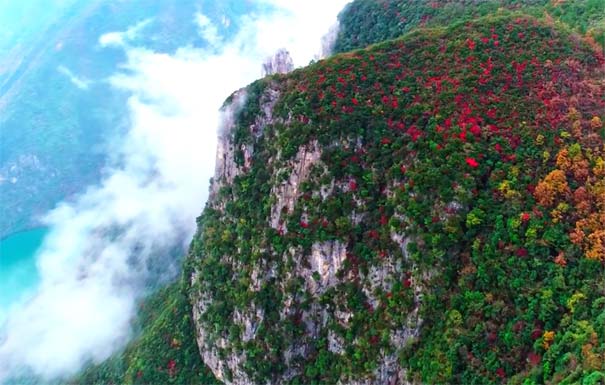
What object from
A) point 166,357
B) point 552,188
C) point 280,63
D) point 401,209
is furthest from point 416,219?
point 280,63

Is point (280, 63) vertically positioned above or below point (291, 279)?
above

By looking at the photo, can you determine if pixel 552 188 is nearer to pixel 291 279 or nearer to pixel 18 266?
pixel 291 279

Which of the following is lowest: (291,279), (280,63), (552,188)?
(291,279)

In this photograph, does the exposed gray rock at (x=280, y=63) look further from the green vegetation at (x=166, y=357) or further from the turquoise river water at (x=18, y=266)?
the turquoise river water at (x=18, y=266)

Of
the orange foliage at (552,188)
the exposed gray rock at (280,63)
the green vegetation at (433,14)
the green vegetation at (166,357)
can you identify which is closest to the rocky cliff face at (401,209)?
the orange foliage at (552,188)

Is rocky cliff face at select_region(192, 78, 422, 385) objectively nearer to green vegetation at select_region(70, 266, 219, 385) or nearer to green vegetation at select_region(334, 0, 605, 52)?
green vegetation at select_region(70, 266, 219, 385)
